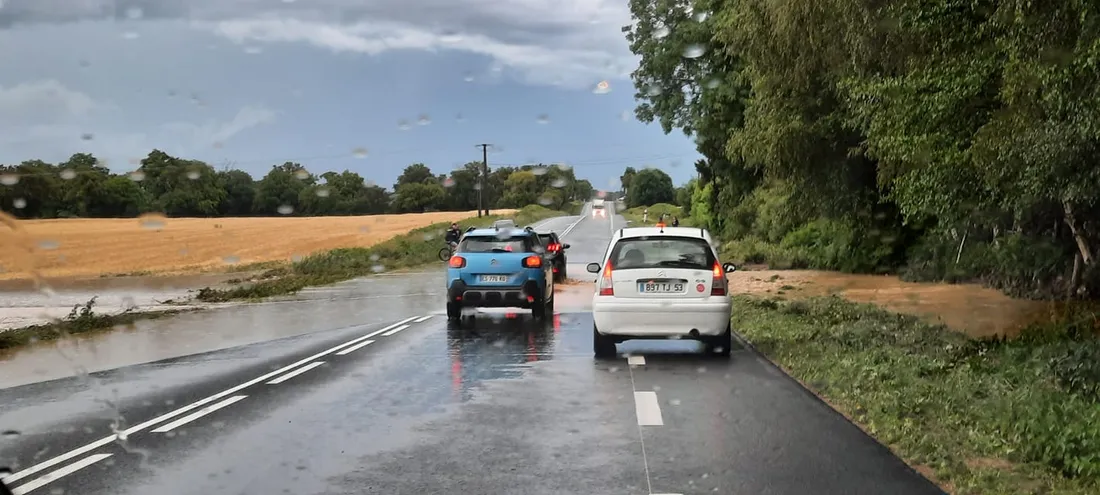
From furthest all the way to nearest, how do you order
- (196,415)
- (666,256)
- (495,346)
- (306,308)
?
1. (306,308)
2. (495,346)
3. (666,256)
4. (196,415)

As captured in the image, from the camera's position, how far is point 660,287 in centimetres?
1150

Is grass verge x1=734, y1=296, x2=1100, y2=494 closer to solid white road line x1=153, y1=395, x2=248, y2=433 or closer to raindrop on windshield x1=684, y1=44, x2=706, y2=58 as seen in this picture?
solid white road line x1=153, y1=395, x2=248, y2=433

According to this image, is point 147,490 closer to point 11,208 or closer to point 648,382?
point 648,382

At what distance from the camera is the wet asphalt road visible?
19.1 ft

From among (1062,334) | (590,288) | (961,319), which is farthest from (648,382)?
(590,288)

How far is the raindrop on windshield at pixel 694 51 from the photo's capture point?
33.9m

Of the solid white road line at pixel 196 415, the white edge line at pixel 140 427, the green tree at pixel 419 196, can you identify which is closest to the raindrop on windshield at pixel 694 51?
the white edge line at pixel 140 427

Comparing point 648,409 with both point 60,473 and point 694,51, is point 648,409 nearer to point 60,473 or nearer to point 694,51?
point 60,473

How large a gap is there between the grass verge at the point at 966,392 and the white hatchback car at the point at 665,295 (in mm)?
1102

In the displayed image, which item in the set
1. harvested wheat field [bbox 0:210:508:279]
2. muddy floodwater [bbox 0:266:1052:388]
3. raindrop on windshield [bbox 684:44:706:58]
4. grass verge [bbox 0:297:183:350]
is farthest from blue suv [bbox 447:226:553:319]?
harvested wheat field [bbox 0:210:508:279]

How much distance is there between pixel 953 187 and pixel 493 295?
757 cm

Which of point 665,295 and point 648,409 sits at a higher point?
point 665,295

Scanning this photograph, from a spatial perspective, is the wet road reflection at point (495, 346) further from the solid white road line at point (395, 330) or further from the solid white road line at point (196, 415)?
the solid white road line at point (196, 415)

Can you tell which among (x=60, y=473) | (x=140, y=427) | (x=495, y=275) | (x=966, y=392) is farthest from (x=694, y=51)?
(x=60, y=473)
